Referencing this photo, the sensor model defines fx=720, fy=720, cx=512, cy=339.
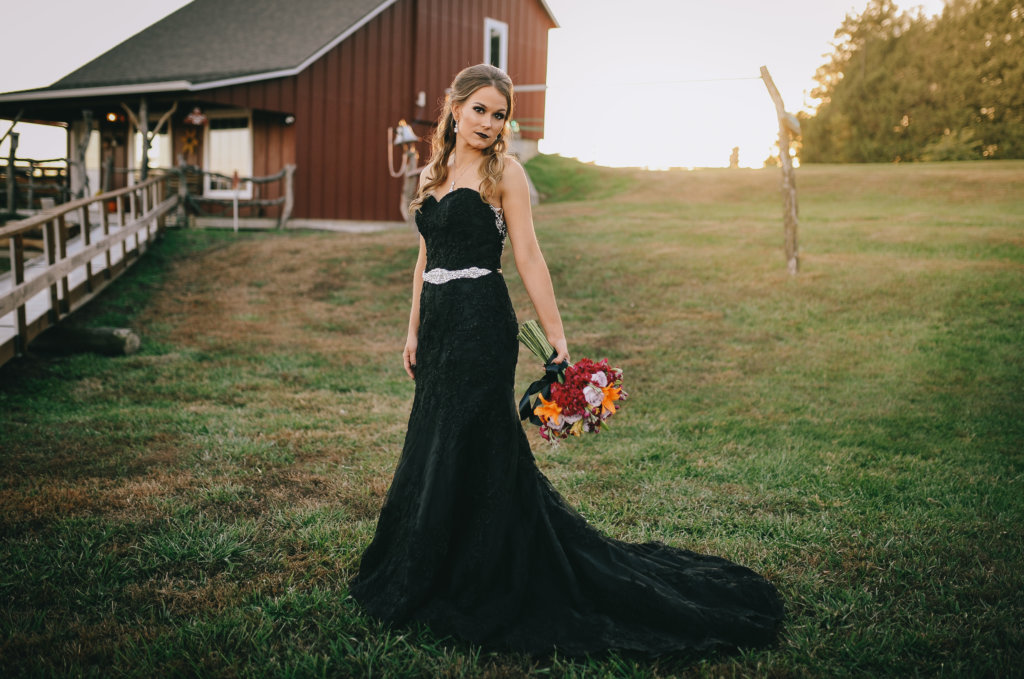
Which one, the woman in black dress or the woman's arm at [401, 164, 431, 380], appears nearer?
the woman in black dress

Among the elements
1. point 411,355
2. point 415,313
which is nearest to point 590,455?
point 411,355

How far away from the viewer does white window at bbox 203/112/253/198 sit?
1823 cm

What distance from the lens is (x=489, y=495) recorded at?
9.80 feet

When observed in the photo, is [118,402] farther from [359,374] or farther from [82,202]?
[82,202]

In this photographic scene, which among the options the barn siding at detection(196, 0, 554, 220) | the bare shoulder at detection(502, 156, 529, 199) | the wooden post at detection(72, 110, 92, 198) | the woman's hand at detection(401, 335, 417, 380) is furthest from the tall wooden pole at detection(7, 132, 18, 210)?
the bare shoulder at detection(502, 156, 529, 199)

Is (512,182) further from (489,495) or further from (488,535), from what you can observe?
(488,535)

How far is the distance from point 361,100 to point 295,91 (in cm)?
181

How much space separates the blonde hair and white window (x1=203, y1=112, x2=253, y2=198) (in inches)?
634

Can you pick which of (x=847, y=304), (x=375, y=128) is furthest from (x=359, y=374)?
(x=375, y=128)

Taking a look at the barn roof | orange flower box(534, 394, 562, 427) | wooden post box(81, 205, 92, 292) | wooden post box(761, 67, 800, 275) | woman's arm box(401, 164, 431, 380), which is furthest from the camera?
the barn roof

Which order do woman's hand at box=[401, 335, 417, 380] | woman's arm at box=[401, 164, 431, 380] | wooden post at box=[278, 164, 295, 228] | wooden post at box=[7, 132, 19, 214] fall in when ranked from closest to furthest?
woman's arm at box=[401, 164, 431, 380]
woman's hand at box=[401, 335, 417, 380]
wooden post at box=[7, 132, 19, 214]
wooden post at box=[278, 164, 295, 228]

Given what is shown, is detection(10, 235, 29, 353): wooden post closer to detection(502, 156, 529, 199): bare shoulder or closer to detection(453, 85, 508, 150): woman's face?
detection(453, 85, 508, 150): woman's face

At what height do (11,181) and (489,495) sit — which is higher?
(11,181)

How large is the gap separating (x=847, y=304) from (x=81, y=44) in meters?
23.3
